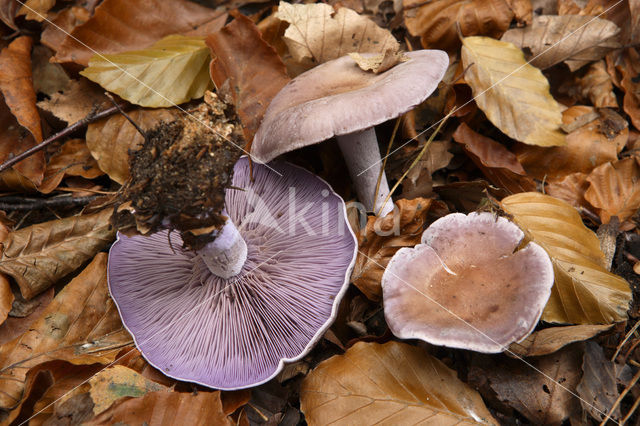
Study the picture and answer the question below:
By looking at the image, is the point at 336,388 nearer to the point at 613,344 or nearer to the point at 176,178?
the point at 176,178

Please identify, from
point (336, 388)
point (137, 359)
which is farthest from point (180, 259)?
point (336, 388)

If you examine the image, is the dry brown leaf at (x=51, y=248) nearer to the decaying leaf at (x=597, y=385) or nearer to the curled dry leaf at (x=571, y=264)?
the curled dry leaf at (x=571, y=264)

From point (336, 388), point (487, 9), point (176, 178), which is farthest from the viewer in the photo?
point (487, 9)

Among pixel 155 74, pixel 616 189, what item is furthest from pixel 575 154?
pixel 155 74

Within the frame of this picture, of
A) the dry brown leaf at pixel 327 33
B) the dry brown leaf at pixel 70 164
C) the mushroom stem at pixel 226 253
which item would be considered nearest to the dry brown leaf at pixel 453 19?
the dry brown leaf at pixel 327 33

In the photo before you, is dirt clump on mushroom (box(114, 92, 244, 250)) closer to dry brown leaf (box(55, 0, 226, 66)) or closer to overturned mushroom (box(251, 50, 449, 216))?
overturned mushroom (box(251, 50, 449, 216))

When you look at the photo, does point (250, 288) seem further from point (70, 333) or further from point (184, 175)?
point (70, 333)

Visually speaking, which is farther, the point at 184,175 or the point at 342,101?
the point at 342,101
